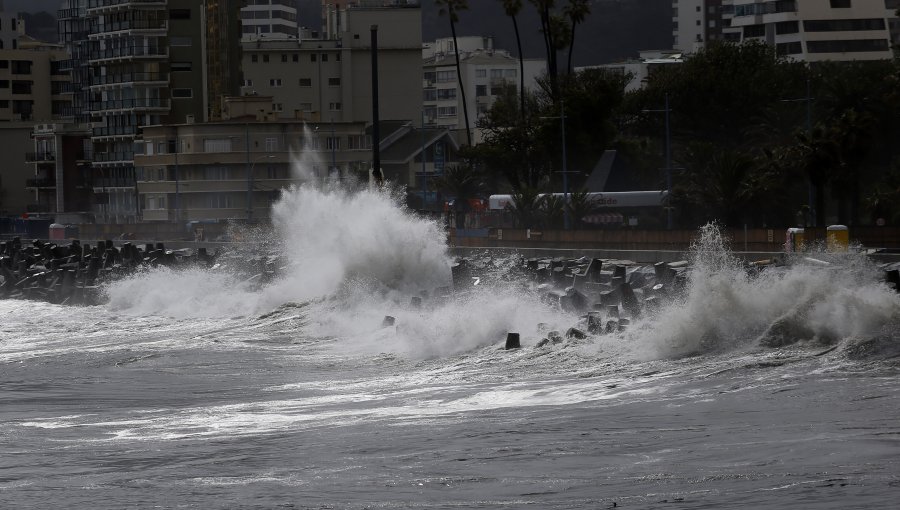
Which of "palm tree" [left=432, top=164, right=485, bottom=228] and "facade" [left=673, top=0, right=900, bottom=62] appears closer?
"palm tree" [left=432, top=164, right=485, bottom=228]

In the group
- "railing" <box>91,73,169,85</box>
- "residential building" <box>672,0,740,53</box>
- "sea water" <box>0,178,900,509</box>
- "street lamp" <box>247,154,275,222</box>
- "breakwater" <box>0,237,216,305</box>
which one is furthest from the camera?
"residential building" <box>672,0,740,53</box>

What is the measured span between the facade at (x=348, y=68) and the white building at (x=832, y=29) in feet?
91.6

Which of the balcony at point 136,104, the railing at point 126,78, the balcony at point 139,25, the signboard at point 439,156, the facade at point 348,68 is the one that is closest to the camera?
the signboard at point 439,156

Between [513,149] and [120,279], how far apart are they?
116 feet

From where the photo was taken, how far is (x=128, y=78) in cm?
10700

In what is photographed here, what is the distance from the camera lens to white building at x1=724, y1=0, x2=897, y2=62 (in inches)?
4562

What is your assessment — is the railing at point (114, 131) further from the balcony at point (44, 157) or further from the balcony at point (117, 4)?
the balcony at point (117, 4)

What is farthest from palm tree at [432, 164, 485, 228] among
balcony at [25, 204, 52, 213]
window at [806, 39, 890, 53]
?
balcony at [25, 204, 52, 213]

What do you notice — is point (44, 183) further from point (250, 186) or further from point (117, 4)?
point (250, 186)

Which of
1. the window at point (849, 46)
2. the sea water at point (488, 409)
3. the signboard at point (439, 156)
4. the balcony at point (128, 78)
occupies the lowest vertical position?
the sea water at point (488, 409)

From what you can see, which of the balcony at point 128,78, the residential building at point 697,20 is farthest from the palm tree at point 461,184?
the residential building at point 697,20

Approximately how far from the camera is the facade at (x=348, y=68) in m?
117

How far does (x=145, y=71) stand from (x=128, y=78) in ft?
7.13

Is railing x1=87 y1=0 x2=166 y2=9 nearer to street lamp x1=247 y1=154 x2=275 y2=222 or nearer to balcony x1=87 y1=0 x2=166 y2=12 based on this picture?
balcony x1=87 y1=0 x2=166 y2=12
